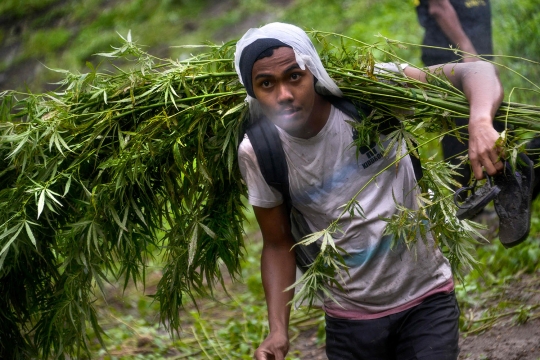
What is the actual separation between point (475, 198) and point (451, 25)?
2.15m

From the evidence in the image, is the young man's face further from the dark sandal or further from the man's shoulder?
the dark sandal

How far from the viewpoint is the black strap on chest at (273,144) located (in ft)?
8.65

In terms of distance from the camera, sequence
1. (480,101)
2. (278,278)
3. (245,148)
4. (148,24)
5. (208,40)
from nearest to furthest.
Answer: (480,101)
(245,148)
(278,278)
(208,40)
(148,24)

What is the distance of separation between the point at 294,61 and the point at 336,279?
79 cm

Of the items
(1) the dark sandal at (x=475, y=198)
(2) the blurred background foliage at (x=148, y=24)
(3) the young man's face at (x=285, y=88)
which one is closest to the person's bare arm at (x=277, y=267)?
(3) the young man's face at (x=285, y=88)

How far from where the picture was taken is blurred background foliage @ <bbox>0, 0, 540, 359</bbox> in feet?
15.8

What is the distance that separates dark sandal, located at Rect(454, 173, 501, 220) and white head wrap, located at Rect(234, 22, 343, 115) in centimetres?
56

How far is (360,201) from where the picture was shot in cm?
263

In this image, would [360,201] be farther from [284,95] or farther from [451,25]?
[451,25]

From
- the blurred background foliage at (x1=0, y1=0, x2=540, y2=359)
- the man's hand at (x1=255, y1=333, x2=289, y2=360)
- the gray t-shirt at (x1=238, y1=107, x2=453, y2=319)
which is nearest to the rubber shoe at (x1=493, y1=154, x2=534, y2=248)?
the gray t-shirt at (x1=238, y1=107, x2=453, y2=319)

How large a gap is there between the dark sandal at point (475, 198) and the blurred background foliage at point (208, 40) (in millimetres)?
428

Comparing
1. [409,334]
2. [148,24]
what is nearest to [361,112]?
[409,334]

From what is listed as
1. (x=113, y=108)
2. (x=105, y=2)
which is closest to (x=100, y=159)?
(x=113, y=108)

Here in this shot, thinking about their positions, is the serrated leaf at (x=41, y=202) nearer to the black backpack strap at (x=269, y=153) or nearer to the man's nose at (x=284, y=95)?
the black backpack strap at (x=269, y=153)
